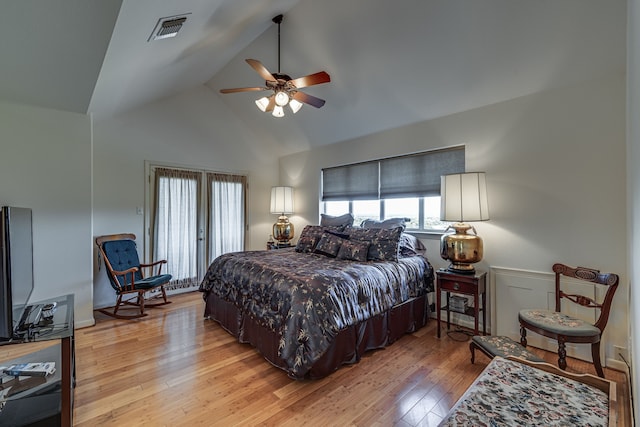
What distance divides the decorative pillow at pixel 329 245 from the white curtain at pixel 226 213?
A: 222 centimetres

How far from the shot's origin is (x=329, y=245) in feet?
11.4

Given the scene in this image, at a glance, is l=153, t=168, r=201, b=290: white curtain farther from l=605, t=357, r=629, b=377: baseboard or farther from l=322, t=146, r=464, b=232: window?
l=605, t=357, r=629, b=377: baseboard

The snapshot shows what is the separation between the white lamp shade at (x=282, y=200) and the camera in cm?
538

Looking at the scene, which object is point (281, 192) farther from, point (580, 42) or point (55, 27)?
point (580, 42)

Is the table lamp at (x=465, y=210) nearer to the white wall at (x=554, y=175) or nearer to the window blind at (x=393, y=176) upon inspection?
the white wall at (x=554, y=175)

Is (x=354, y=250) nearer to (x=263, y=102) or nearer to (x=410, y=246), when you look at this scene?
(x=410, y=246)

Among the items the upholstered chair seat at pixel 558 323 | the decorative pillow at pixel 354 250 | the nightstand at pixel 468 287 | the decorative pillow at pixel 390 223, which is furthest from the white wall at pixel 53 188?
the upholstered chair seat at pixel 558 323

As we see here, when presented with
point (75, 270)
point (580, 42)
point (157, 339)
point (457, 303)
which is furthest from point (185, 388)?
point (580, 42)

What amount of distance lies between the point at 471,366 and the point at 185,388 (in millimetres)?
2333

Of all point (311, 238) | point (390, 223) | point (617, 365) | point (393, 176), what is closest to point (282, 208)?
point (311, 238)

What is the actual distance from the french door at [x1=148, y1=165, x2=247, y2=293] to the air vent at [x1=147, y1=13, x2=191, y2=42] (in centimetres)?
260

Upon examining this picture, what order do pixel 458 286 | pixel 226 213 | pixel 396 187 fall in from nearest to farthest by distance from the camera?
pixel 458 286, pixel 396 187, pixel 226 213

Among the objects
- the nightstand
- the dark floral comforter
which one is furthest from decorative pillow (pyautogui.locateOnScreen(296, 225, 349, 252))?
the nightstand

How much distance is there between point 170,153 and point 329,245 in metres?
3.01
